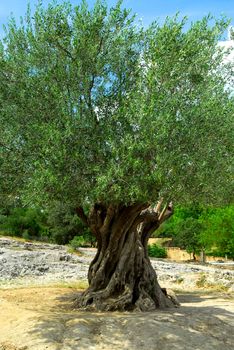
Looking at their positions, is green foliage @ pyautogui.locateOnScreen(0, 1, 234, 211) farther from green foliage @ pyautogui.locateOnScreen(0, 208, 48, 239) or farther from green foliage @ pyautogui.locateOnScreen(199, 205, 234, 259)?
green foliage @ pyautogui.locateOnScreen(0, 208, 48, 239)

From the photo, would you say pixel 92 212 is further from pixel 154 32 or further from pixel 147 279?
pixel 154 32

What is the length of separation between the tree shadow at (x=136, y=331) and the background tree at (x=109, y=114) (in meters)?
4.20

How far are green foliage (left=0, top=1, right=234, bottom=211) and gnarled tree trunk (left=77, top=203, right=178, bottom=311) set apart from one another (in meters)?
4.13

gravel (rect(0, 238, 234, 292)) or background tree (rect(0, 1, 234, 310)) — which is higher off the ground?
background tree (rect(0, 1, 234, 310))

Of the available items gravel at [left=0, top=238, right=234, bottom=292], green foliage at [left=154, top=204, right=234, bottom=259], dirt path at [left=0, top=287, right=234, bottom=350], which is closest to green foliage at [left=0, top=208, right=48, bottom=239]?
green foliage at [left=154, top=204, right=234, bottom=259]

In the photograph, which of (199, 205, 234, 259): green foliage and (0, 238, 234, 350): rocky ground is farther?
(199, 205, 234, 259): green foliage

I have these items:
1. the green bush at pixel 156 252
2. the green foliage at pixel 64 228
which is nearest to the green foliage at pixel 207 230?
the green bush at pixel 156 252

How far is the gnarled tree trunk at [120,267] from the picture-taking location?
67.4 feet

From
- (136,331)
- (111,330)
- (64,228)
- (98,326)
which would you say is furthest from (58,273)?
(64,228)

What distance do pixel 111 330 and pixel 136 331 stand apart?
835mm

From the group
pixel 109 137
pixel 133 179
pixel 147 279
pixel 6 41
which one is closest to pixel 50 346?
pixel 133 179

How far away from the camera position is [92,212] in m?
21.0

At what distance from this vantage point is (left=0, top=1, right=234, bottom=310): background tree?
51.1ft

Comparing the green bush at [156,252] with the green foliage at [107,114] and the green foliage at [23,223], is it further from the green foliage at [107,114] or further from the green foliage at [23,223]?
the green foliage at [107,114]
